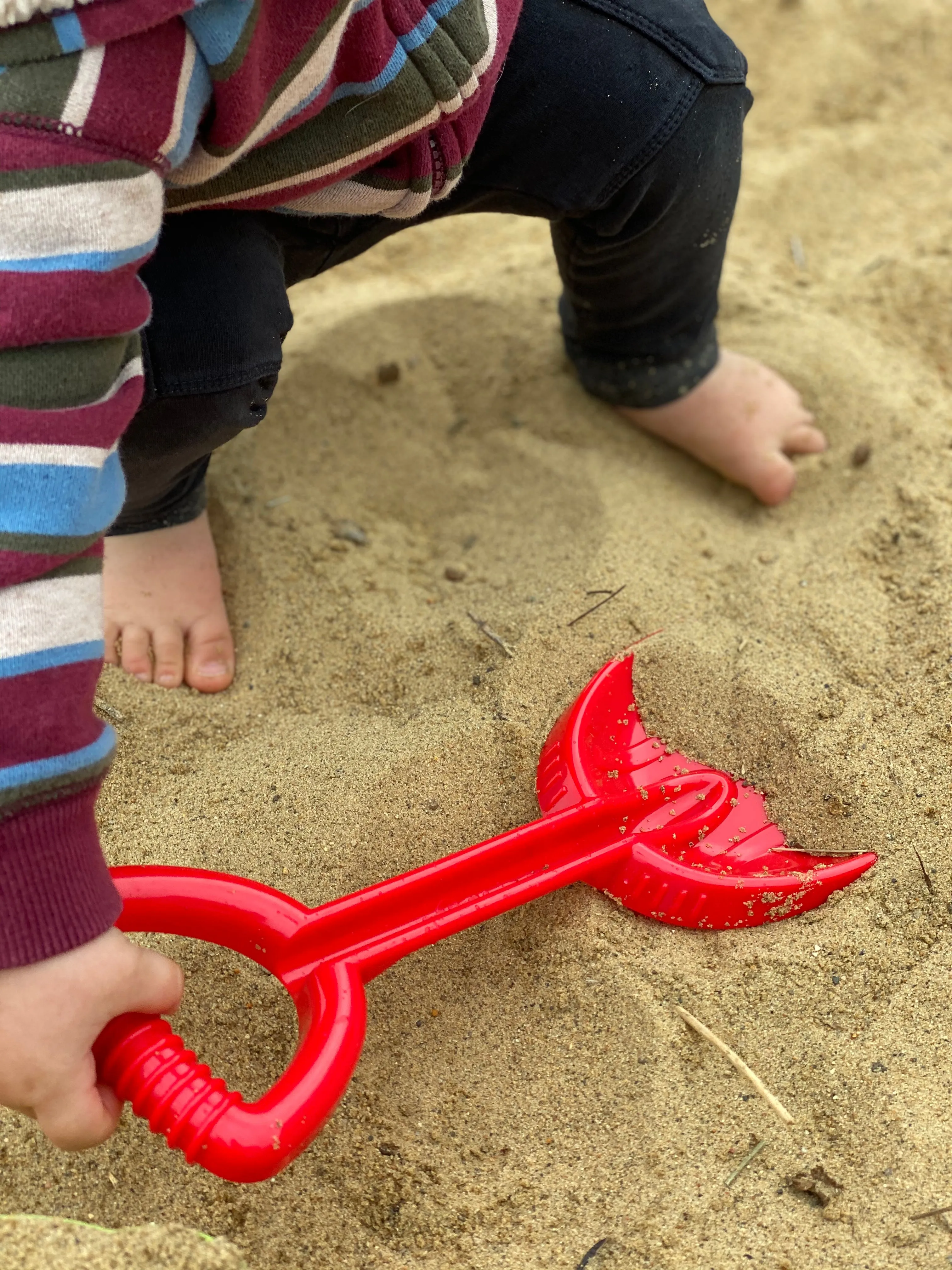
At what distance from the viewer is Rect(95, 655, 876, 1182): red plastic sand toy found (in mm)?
718

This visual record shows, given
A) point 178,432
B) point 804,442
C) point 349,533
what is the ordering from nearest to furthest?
point 178,432 < point 349,533 < point 804,442

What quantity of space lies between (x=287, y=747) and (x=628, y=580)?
399 mm

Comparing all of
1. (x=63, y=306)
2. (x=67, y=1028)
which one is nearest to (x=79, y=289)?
(x=63, y=306)

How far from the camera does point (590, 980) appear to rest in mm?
919

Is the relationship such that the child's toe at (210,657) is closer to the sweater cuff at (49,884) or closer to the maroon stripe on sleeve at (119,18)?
the sweater cuff at (49,884)

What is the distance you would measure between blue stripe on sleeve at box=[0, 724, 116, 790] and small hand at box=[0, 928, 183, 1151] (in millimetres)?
113

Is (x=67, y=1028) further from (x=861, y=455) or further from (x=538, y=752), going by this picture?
(x=861, y=455)

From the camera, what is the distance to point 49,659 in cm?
70

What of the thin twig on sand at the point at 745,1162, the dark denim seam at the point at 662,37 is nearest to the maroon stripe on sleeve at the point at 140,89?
the dark denim seam at the point at 662,37

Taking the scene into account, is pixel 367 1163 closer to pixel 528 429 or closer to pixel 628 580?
pixel 628 580

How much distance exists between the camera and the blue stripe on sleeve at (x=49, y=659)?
0.68 metres

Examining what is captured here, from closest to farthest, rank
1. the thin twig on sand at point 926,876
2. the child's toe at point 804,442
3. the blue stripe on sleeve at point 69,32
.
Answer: the blue stripe on sleeve at point 69,32 → the thin twig on sand at point 926,876 → the child's toe at point 804,442

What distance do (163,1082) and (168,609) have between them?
0.56 m

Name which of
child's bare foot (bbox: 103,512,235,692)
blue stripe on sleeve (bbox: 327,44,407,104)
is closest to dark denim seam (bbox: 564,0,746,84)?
blue stripe on sleeve (bbox: 327,44,407,104)
